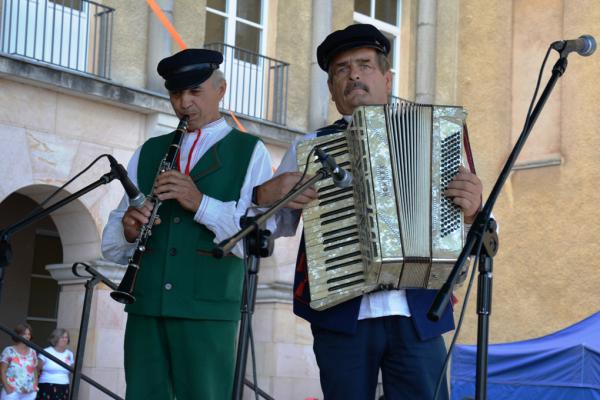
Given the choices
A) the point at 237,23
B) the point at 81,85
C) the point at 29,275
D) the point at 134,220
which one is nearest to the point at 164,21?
the point at 81,85

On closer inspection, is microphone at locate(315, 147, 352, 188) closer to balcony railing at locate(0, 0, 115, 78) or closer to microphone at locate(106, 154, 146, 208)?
microphone at locate(106, 154, 146, 208)

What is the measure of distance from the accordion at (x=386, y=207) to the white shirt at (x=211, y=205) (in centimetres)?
41

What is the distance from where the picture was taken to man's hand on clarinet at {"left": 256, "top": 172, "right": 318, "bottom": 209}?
12.8 ft

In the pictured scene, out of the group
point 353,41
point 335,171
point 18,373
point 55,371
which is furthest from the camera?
point 55,371

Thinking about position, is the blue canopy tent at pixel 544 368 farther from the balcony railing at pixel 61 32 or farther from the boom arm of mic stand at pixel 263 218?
the boom arm of mic stand at pixel 263 218

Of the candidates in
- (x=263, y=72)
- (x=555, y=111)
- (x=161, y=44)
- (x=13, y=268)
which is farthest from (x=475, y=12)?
(x=13, y=268)

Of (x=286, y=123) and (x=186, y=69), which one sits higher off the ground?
(x=286, y=123)

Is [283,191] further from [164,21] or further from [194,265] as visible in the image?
[164,21]

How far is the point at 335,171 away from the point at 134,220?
36.9 inches

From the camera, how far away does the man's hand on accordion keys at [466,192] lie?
3797 mm

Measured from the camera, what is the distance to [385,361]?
13.0 ft

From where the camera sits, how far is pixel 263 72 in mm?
12570

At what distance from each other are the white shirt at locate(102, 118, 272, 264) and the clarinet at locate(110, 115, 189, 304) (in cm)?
14

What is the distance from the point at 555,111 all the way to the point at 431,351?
38.7 ft
